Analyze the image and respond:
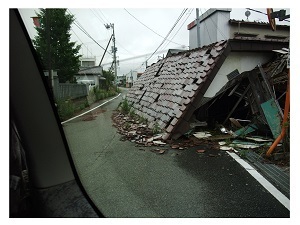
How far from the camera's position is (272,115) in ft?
18.9

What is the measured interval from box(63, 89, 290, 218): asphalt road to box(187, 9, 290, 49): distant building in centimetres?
1287

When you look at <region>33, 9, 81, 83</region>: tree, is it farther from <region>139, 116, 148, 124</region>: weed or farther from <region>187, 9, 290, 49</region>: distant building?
<region>187, 9, 290, 49</region>: distant building

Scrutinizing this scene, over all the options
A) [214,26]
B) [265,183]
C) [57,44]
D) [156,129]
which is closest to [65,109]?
[57,44]

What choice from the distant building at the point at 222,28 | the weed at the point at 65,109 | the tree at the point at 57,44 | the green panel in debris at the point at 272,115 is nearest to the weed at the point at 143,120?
the green panel in debris at the point at 272,115

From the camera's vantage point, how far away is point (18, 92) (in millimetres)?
1386

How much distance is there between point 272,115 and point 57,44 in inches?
230

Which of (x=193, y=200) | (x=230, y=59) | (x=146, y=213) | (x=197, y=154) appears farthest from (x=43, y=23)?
(x=230, y=59)

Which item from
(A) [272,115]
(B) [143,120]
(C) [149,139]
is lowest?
(C) [149,139]

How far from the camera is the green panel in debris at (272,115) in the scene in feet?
17.9

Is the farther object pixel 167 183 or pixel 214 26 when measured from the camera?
pixel 214 26

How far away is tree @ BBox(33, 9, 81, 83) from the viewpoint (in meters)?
1.48

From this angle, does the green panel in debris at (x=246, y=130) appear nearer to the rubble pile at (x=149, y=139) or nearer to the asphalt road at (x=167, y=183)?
the rubble pile at (x=149, y=139)

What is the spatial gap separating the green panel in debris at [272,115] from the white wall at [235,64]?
1.44 metres

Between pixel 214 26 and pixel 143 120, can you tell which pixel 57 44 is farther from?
pixel 214 26
